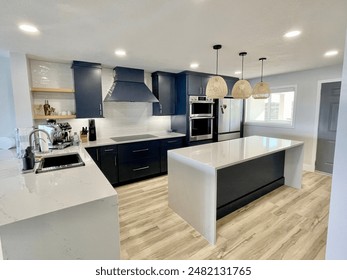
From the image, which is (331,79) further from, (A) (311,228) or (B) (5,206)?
(B) (5,206)

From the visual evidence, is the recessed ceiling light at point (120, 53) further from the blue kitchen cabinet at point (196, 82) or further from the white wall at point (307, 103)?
the white wall at point (307, 103)

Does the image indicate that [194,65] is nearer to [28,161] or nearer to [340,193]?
→ [28,161]

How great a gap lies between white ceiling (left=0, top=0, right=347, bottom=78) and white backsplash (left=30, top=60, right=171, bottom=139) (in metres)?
0.32

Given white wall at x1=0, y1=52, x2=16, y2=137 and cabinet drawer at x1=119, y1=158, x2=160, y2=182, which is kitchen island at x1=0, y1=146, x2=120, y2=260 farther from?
white wall at x1=0, y1=52, x2=16, y2=137

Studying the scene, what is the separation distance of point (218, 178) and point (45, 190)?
5.93 feet

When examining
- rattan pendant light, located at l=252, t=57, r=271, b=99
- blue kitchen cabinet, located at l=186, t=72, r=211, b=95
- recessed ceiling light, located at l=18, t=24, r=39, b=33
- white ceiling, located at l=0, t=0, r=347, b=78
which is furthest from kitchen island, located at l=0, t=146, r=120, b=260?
blue kitchen cabinet, located at l=186, t=72, r=211, b=95

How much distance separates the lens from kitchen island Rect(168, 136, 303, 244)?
195 cm

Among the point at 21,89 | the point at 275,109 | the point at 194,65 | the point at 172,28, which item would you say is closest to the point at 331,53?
the point at 275,109

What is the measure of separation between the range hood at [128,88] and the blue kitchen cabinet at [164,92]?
11.7 inches

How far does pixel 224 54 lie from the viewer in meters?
2.80

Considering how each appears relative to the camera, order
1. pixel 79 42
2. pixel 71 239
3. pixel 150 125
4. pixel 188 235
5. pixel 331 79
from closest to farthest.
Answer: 1. pixel 71 239
2. pixel 188 235
3. pixel 79 42
4. pixel 331 79
5. pixel 150 125
